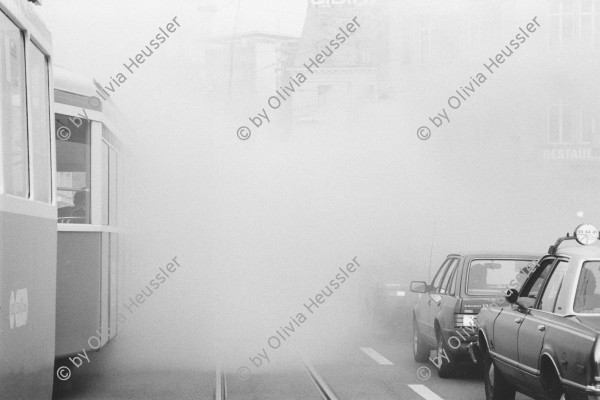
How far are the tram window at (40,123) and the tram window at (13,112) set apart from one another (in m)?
0.23

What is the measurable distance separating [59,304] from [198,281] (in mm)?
9076

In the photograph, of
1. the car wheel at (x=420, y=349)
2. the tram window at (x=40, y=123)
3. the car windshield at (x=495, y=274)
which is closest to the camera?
the tram window at (x=40, y=123)

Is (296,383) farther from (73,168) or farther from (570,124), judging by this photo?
(570,124)

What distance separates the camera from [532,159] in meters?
33.1

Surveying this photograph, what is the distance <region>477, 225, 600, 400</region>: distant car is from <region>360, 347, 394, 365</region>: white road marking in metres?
4.40

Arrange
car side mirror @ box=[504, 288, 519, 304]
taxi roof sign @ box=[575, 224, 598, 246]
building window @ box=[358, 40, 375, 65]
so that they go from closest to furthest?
taxi roof sign @ box=[575, 224, 598, 246] → car side mirror @ box=[504, 288, 519, 304] → building window @ box=[358, 40, 375, 65]

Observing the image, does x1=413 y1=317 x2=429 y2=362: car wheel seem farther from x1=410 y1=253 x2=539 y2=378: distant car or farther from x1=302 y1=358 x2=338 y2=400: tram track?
x1=302 y1=358 x2=338 y2=400: tram track

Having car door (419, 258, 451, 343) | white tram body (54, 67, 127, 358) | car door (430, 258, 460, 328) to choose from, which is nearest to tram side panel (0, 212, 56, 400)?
white tram body (54, 67, 127, 358)

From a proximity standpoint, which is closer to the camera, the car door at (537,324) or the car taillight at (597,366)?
the car taillight at (597,366)

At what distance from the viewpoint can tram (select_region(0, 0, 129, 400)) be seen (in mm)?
5566

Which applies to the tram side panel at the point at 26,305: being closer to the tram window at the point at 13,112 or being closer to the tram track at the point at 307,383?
the tram window at the point at 13,112

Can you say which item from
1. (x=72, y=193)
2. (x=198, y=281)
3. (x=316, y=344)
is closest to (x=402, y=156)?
(x=198, y=281)

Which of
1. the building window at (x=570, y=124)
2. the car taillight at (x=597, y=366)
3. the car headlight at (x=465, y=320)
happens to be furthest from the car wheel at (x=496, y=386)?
the building window at (x=570, y=124)

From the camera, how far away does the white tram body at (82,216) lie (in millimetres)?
9969
